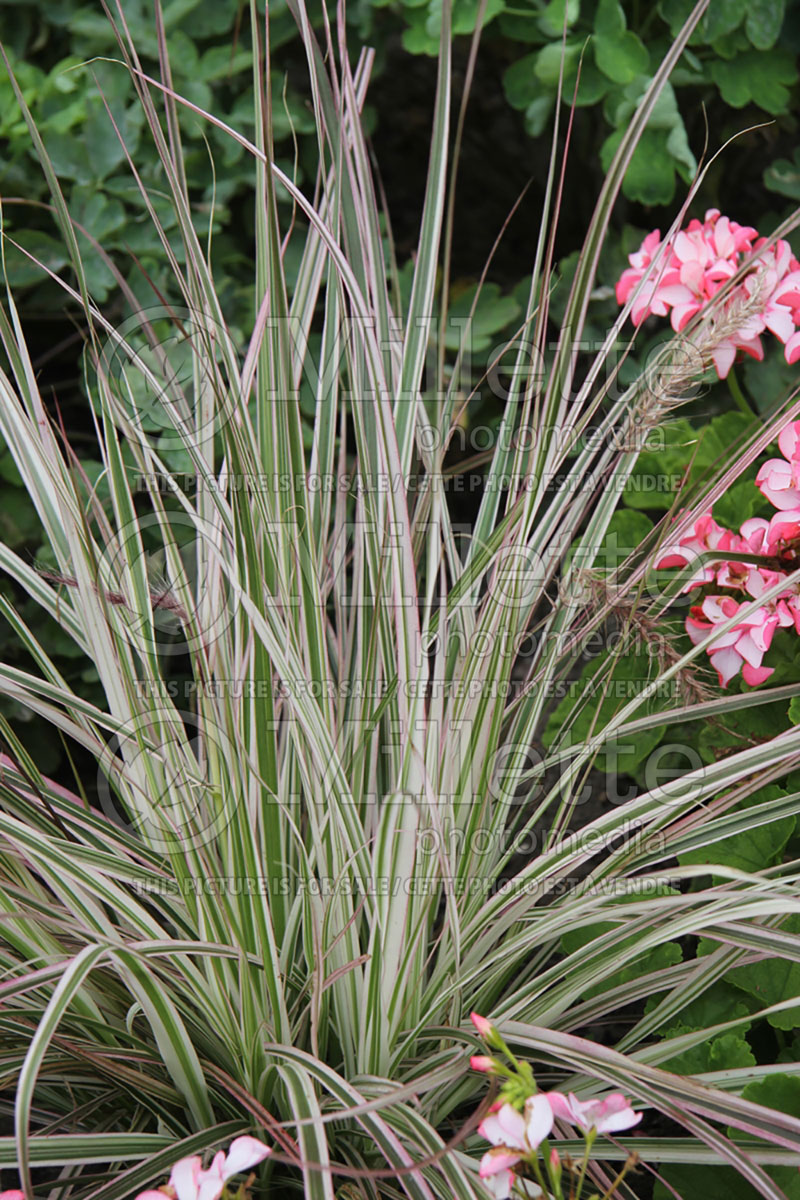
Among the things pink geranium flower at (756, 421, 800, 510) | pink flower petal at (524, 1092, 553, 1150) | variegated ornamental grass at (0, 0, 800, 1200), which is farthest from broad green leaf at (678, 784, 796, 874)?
pink flower petal at (524, 1092, 553, 1150)

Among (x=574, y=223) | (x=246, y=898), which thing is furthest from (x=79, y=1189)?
(x=574, y=223)

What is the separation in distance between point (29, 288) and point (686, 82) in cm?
110

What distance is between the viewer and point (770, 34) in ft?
4.92

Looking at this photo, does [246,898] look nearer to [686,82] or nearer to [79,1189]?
[79,1189]

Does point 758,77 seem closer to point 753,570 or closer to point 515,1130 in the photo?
point 753,570

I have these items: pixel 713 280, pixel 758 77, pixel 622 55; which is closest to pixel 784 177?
pixel 758 77

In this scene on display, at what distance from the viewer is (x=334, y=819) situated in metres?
0.84

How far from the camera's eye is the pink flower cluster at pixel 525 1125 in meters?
0.59

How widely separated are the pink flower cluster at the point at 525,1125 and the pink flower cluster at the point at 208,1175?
0.45 ft

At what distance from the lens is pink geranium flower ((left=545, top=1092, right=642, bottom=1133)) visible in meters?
0.62

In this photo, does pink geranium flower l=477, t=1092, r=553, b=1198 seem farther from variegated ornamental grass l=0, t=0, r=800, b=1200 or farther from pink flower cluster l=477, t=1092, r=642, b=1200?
variegated ornamental grass l=0, t=0, r=800, b=1200

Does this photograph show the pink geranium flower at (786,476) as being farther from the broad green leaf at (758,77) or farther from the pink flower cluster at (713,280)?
the broad green leaf at (758,77)

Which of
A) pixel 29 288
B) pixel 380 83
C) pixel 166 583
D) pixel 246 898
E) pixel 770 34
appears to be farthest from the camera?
pixel 380 83

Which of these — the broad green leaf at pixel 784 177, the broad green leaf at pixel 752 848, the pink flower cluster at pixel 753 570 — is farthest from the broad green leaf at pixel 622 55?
the broad green leaf at pixel 752 848
